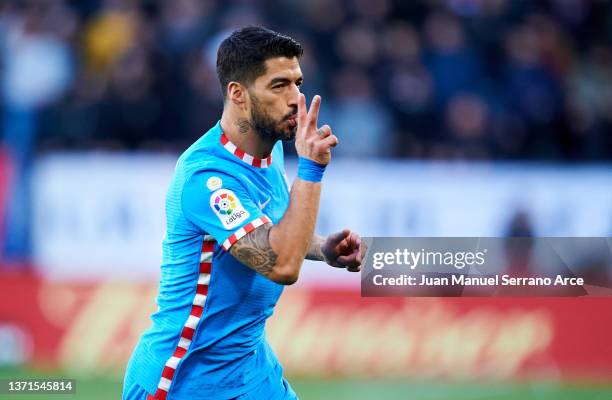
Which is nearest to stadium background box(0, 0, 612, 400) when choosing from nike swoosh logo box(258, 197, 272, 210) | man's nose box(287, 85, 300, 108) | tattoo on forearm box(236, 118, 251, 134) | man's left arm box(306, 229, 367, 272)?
man's left arm box(306, 229, 367, 272)

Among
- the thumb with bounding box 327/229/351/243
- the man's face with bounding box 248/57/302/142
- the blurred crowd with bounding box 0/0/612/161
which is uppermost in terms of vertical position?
the blurred crowd with bounding box 0/0/612/161

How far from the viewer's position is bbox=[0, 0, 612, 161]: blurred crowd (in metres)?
9.73

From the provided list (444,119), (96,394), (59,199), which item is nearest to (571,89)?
(444,119)

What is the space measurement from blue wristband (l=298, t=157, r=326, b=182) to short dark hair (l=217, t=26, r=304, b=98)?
49cm

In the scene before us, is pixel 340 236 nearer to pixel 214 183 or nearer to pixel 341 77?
pixel 214 183

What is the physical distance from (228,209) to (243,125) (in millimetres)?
431

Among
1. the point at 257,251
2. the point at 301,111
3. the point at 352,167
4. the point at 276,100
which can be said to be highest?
the point at 352,167

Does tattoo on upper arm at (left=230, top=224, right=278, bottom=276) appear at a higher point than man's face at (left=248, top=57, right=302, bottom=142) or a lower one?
lower

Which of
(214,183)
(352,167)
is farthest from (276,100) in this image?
(352,167)

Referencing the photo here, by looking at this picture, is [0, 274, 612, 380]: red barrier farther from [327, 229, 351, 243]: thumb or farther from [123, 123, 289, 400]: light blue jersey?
[123, 123, 289, 400]: light blue jersey

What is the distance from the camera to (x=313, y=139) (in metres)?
3.88

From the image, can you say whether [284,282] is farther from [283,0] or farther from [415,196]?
[283,0]

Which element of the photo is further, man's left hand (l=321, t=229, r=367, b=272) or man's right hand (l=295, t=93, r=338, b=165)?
man's left hand (l=321, t=229, r=367, b=272)

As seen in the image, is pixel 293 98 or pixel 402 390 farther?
pixel 402 390
